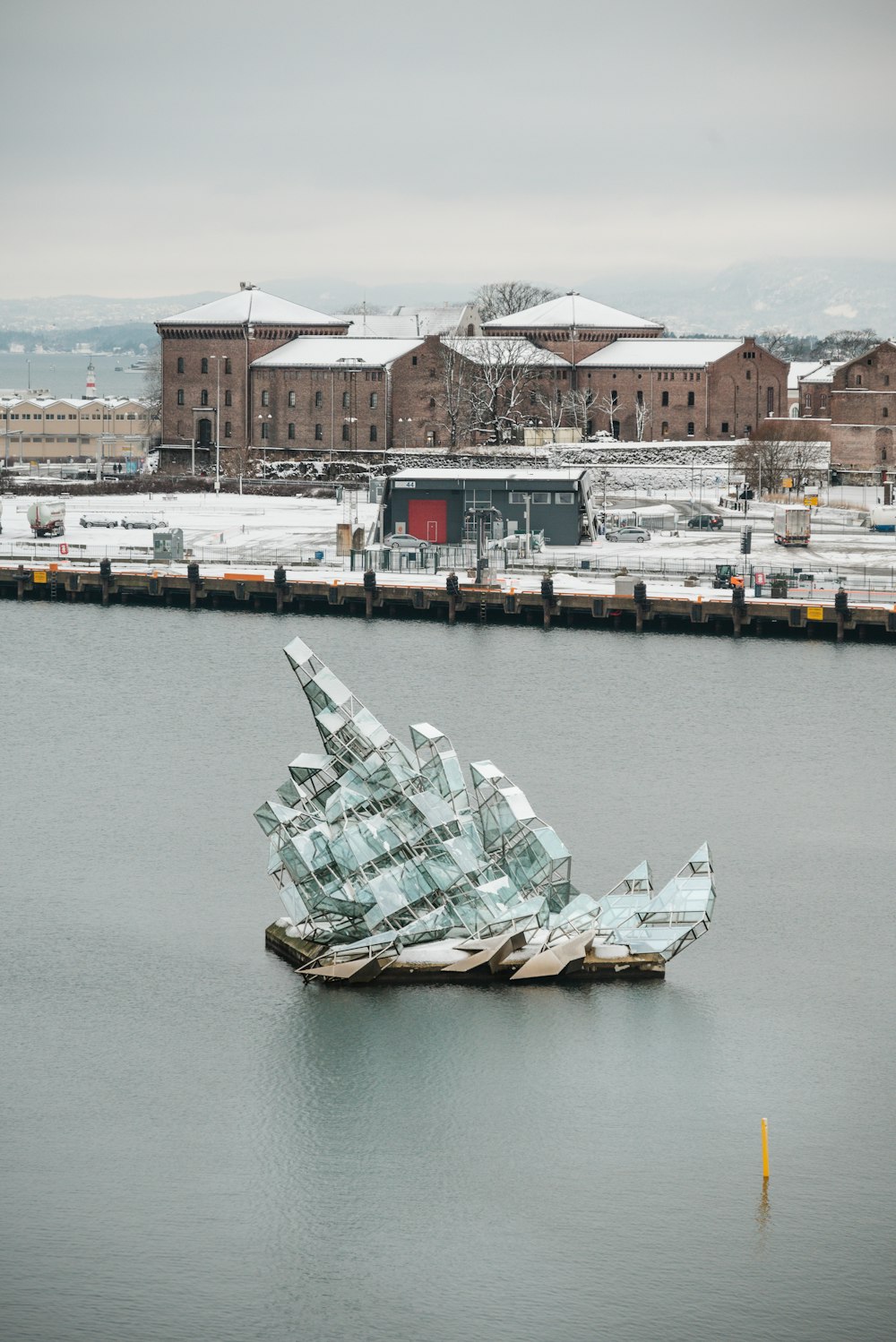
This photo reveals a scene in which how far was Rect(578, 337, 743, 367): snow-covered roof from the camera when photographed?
126 metres

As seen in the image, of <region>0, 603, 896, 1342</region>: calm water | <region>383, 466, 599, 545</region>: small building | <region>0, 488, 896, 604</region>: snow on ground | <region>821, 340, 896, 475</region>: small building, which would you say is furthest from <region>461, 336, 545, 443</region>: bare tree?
<region>0, 603, 896, 1342</region>: calm water

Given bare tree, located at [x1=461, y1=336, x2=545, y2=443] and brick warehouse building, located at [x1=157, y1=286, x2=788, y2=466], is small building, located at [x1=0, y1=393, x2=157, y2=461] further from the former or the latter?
bare tree, located at [x1=461, y1=336, x2=545, y2=443]

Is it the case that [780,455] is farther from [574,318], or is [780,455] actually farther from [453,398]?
[574,318]

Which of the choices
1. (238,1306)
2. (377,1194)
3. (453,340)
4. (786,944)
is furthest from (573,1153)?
(453,340)

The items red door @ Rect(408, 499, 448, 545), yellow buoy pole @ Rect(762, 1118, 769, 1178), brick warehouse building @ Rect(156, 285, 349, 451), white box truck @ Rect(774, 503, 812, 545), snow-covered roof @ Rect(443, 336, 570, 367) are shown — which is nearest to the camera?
yellow buoy pole @ Rect(762, 1118, 769, 1178)

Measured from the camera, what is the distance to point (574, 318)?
428 ft

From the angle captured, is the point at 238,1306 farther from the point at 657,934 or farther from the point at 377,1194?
the point at 657,934

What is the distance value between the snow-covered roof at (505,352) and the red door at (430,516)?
1518 inches

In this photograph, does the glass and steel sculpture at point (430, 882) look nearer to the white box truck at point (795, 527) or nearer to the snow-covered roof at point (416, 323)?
the white box truck at point (795, 527)

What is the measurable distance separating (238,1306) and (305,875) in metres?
9.86

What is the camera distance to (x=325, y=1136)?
28547 mm

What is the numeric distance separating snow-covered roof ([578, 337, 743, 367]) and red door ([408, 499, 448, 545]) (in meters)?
42.7

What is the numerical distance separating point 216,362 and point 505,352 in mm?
17860

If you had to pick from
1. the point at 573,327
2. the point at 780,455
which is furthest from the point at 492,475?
the point at 573,327
